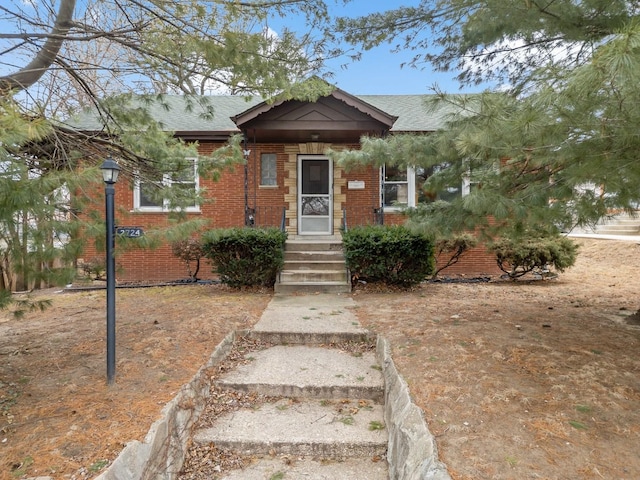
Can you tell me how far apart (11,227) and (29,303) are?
1.22 m

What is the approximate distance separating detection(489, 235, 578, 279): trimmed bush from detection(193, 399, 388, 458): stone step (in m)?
6.23

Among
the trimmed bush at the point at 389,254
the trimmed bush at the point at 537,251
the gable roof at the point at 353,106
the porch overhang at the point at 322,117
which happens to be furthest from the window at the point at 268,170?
the trimmed bush at the point at 537,251

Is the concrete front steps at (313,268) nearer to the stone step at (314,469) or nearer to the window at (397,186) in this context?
the window at (397,186)

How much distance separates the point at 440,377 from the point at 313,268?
16.5 feet

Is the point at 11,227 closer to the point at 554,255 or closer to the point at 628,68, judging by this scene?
the point at 628,68

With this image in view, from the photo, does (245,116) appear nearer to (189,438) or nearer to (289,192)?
(289,192)

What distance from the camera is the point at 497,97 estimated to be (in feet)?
11.1

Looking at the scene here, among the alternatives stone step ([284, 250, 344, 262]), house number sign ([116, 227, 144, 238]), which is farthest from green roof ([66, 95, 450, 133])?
house number sign ([116, 227, 144, 238])

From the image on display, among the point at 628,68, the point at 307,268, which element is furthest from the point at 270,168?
the point at 628,68

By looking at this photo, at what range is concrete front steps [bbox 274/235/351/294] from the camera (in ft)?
25.0

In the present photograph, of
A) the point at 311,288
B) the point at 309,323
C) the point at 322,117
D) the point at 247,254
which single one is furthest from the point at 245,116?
the point at 309,323

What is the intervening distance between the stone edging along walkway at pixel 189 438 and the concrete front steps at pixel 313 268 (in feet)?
13.1

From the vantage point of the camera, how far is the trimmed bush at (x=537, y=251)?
27.8 ft

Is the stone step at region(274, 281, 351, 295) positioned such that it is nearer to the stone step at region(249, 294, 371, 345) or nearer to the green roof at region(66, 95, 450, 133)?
the stone step at region(249, 294, 371, 345)
